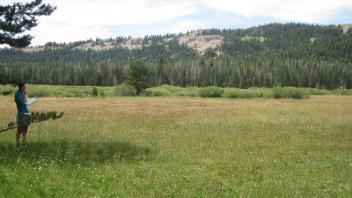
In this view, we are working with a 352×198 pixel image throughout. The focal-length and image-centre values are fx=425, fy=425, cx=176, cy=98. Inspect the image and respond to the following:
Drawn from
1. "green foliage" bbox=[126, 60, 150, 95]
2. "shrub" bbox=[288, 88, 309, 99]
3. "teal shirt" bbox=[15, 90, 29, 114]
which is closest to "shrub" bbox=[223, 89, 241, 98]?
"shrub" bbox=[288, 88, 309, 99]

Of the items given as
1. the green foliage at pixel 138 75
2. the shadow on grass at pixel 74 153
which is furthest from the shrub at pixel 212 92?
the shadow on grass at pixel 74 153

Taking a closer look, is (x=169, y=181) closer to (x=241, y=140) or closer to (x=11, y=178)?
(x=11, y=178)

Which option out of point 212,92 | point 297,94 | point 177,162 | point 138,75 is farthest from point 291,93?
point 177,162

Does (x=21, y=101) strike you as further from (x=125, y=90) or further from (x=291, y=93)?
(x=125, y=90)

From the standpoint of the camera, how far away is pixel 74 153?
19141 millimetres

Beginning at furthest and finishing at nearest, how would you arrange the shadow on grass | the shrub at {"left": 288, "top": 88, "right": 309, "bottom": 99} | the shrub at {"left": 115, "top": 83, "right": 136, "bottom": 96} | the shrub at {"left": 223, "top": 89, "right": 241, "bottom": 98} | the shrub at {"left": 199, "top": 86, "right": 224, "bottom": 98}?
the shrub at {"left": 115, "top": 83, "right": 136, "bottom": 96}
the shrub at {"left": 199, "top": 86, "right": 224, "bottom": 98}
the shrub at {"left": 223, "top": 89, "right": 241, "bottom": 98}
the shrub at {"left": 288, "top": 88, "right": 309, "bottom": 99}
the shadow on grass

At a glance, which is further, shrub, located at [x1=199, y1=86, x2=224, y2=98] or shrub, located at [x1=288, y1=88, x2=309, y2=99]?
shrub, located at [x1=199, y1=86, x2=224, y2=98]

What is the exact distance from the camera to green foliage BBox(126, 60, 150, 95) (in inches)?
3885

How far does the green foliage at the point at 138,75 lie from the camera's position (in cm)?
9869

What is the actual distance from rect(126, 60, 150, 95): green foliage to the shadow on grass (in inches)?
3007

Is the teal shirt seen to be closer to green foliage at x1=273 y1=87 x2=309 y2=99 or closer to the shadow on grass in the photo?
the shadow on grass

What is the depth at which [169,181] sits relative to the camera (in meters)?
A: 14.1

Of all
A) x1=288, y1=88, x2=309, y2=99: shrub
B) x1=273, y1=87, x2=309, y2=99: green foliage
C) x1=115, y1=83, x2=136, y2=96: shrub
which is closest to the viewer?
x1=288, y1=88, x2=309, y2=99: shrub

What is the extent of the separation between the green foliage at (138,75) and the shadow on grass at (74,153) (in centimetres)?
7637
